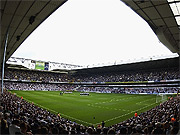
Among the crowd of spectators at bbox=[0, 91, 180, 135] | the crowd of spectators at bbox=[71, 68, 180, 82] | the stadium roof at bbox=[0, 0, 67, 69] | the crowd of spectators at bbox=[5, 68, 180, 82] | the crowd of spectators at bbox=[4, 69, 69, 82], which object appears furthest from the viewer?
the crowd of spectators at bbox=[4, 69, 69, 82]

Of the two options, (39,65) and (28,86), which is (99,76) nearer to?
(39,65)

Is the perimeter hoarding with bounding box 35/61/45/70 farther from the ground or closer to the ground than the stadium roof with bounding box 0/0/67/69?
farther from the ground

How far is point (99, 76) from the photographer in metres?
63.3

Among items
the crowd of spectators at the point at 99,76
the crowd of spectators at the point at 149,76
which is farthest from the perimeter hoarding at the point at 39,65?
the crowd of spectators at the point at 149,76

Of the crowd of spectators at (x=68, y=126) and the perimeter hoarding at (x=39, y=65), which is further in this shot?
the perimeter hoarding at (x=39, y=65)

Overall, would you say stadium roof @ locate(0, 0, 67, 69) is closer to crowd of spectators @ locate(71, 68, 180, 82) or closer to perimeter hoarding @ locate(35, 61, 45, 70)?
crowd of spectators @ locate(71, 68, 180, 82)

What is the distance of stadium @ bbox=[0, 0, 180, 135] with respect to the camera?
628 centimetres

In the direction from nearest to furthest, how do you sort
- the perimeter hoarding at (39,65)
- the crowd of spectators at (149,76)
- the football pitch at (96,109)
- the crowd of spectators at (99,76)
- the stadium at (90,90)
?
the stadium at (90,90), the football pitch at (96,109), the crowd of spectators at (149,76), the crowd of spectators at (99,76), the perimeter hoarding at (39,65)

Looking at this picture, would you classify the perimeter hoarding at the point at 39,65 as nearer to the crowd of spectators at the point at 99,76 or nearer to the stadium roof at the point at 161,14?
the crowd of spectators at the point at 99,76

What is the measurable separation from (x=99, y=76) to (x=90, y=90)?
29.9 ft

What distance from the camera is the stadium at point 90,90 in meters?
6.28

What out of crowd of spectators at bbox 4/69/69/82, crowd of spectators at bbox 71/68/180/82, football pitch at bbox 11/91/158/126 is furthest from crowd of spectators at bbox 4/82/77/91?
football pitch at bbox 11/91/158/126

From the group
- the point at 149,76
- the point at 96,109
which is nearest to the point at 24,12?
the point at 96,109

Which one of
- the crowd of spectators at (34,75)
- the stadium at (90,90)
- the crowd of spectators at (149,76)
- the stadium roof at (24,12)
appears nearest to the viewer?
the stadium at (90,90)
